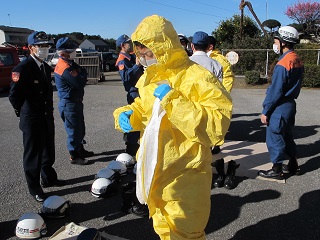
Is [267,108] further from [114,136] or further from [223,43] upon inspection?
[223,43]

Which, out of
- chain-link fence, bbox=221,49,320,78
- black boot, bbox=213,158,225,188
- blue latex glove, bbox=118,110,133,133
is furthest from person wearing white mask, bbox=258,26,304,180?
chain-link fence, bbox=221,49,320,78

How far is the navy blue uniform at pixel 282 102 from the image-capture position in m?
4.05

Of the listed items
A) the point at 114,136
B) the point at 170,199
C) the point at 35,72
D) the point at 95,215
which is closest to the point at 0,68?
the point at 114,136

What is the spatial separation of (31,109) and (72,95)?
1.35 m

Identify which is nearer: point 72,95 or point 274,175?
point 274,175

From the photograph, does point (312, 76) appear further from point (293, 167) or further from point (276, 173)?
point (276, 173)

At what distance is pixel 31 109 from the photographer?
380cm

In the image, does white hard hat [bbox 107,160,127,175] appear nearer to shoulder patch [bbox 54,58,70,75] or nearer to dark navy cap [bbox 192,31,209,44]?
shoulder patch [bbox 54,58,70,75]

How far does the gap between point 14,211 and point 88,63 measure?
15388 mm

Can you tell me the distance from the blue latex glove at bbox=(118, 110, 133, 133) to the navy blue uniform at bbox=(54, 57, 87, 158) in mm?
2778

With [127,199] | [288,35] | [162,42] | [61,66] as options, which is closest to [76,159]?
[61,66]

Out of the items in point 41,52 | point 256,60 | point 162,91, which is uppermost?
point 256,60

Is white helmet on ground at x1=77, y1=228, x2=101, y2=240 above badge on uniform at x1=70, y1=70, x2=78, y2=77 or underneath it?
underneath

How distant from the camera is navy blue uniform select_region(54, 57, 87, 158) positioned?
4949mm
